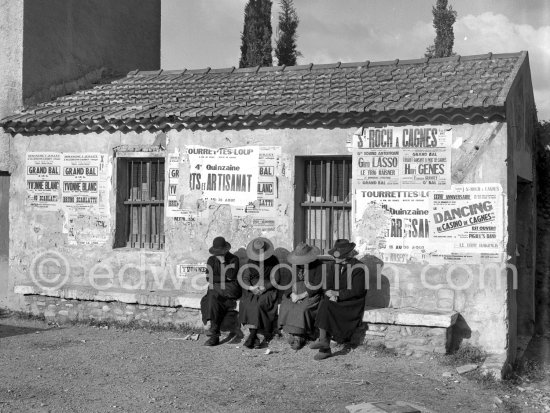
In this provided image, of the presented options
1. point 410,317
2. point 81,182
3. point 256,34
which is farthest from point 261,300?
point 256,34

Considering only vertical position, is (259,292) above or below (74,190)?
below

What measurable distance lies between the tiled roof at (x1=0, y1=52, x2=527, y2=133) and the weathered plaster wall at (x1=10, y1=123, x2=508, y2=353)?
0.64ft

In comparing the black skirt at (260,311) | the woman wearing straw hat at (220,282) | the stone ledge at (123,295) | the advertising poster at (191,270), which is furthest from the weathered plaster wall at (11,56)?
the black skirt at (260,311)

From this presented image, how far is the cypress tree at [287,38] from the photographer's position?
22500 millimetres

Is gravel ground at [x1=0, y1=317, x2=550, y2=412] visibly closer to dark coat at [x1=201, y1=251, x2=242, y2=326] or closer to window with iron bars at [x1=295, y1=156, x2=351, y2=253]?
dark coat at [x1=201, y1=251, x2=242, y2=326]

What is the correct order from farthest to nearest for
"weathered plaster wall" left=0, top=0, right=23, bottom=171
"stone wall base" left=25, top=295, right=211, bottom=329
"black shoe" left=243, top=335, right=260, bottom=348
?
1. "weathered plaster wall" left=0, top=0, right=23, bottom=171
2. "stone wall base" left=25, top=295, right=211, bottom=329
3. "black shoe" left=243, top=335, right=260, bottom=348

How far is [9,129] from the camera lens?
11531 mm

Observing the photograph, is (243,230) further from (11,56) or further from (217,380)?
(11,56)

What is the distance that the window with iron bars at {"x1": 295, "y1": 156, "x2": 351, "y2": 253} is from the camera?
986 centimetres

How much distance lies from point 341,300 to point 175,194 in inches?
128

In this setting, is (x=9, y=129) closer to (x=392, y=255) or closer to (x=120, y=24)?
(x=120, y=24)

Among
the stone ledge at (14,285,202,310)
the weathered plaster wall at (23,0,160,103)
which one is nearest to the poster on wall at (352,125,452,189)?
the stone ledge at (14,285,202,310)

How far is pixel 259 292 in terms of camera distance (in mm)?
9469

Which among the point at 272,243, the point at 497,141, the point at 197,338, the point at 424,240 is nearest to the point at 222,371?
the point at 197,338
